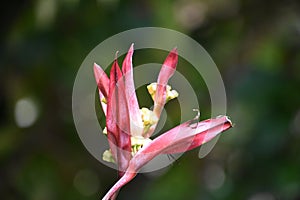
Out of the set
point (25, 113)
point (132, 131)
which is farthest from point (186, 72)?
point (132, 131)

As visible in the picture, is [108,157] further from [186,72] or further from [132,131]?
[186,72]

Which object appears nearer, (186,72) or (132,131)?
(132,131)

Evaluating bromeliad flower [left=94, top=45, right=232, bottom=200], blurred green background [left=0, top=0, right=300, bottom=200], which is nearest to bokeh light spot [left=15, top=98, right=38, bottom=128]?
blurred green background [left=0, top=0, right=300, bottom=200]

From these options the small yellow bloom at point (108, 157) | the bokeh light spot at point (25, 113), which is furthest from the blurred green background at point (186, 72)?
the small yellow bloom at point (108, 157)

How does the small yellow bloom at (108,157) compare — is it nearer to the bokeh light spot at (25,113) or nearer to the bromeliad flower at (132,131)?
the bromeliad flower at (132,131)

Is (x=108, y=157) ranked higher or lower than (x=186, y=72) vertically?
lower

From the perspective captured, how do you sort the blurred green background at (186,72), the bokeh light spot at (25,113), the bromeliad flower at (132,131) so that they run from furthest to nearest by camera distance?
the bokeh light spot at (25,113), the blurred green background at (186,72), the bromeliad flower at (132,131)

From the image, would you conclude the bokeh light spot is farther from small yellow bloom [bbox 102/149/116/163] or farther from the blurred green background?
small yellow bloom [bbox 102/149/116/163]
